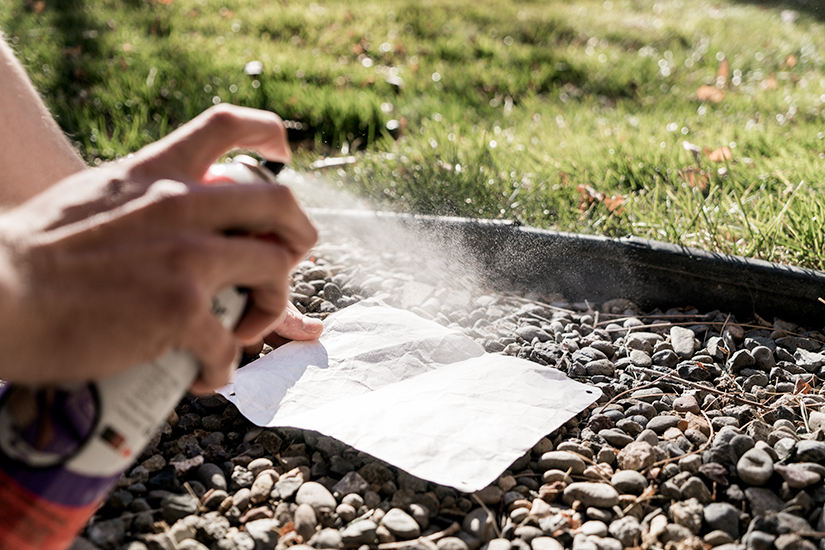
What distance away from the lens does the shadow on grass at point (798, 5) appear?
658cm

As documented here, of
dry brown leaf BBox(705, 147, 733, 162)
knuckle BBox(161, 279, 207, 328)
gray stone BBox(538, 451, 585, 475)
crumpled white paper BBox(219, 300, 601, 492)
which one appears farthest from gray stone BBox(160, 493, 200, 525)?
dry brown leaf BBox(705, 147, 733, 162)

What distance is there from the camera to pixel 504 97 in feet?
13.5

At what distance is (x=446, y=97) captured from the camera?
3818 millimetres

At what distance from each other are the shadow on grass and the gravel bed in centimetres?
641

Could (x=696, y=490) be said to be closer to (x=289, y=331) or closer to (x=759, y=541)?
(x=759, y=541)

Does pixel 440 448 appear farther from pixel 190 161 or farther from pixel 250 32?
pixel 250 32

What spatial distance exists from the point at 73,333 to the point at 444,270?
1563mm

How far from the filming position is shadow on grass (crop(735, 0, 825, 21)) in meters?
6.58

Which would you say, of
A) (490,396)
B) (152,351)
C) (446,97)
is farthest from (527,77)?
(152,351)

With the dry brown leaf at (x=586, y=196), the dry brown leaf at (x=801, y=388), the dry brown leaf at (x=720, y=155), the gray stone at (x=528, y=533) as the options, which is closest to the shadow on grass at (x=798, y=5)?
the dry brown leaf at (x=720, y=155)

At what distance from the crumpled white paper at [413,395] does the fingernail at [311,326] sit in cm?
4

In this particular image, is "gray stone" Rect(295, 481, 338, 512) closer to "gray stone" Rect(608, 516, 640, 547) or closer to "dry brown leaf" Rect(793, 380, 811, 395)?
"gray stone" Rect(608, 516, 640, 547)

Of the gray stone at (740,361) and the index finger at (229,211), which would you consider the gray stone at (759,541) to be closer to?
the gray stone at (740,361)

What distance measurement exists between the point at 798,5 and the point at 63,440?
850 cm
